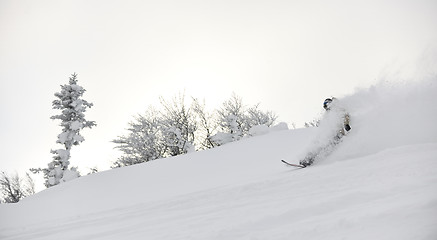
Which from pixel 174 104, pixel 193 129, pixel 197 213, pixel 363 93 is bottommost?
pixel 197 213

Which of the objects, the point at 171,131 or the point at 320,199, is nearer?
the point at 320,199

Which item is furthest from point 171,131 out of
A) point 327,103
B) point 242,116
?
point 327,103

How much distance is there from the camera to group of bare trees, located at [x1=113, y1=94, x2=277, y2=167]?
36.3 m

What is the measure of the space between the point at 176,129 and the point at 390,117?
94.4 ft

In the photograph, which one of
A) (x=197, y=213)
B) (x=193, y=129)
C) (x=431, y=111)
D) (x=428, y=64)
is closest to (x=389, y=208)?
(x=197, y=213)

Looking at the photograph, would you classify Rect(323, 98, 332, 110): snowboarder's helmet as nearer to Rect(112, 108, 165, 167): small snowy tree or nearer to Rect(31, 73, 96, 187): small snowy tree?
Rect(31, 73, 96, 187): small snowy tree

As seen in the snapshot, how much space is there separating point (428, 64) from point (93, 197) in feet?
40.6

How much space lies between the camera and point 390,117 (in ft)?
27.6

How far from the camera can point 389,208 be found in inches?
101

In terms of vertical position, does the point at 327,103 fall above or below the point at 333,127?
above

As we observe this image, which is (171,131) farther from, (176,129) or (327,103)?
(327,103)

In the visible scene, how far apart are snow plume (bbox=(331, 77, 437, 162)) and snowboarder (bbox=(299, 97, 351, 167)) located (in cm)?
26

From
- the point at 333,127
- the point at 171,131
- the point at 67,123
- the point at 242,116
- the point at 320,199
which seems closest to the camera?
the point at 320,199

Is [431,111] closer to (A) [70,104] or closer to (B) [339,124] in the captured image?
(B) [339,124]
